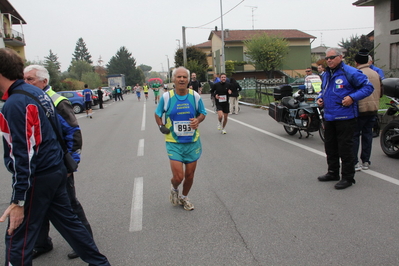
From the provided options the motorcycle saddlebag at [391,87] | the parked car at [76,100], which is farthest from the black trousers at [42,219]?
the parked car at [76,100]

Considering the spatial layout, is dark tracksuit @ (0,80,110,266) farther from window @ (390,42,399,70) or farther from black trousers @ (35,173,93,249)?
window @ (390,42,399,70)

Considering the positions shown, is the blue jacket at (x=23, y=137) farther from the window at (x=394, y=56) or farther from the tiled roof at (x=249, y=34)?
the tiled roof at (x=249, y=34)

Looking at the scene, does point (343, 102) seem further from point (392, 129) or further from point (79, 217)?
point (79, 217)

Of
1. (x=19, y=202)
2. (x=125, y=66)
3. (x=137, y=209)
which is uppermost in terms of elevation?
(x=125, y=66)

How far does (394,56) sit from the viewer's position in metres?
20.0

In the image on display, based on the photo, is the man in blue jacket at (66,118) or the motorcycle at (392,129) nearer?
the man in blue jacket at (66,118)

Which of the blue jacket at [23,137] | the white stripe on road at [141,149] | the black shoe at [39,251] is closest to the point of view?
the blue jacket at [23,137]

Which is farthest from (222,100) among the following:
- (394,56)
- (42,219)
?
(394,56)

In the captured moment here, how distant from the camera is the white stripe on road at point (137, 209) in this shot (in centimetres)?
407

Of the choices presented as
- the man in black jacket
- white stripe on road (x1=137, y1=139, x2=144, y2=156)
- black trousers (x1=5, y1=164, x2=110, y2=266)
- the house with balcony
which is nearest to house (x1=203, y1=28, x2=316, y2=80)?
the house with balcony

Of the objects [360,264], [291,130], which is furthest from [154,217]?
[291,130]

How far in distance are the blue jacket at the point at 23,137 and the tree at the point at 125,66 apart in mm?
118105

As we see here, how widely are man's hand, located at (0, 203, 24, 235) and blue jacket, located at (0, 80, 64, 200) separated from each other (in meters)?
0.08

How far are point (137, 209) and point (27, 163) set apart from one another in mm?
2449
